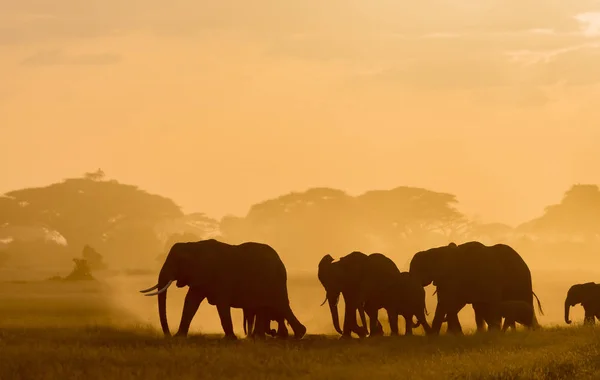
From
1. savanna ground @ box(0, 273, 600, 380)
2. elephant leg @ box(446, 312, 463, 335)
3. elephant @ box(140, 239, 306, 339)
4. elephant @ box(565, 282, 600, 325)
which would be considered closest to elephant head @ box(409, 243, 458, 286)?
elephant leg @ box(446, 312, 463, 335)

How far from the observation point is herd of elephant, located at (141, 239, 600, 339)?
28469 millimetres

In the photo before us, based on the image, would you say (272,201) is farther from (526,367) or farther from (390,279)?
(526,367)

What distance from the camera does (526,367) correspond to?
2150 centimetres

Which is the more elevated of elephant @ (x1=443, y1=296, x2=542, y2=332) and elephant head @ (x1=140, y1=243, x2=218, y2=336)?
elephant head @ (x1=140, y1=243, x2=218, y2=336)

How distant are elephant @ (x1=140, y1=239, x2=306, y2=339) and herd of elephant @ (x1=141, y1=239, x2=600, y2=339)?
1.0 inches

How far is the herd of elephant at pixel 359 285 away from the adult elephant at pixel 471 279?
29 mm

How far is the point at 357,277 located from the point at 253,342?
19.3ft

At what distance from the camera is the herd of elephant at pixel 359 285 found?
2847cm

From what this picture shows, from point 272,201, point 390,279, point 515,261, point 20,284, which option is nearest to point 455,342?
point 390,279

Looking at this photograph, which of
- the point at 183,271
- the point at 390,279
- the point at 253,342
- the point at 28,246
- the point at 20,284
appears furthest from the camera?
the point at 28,246

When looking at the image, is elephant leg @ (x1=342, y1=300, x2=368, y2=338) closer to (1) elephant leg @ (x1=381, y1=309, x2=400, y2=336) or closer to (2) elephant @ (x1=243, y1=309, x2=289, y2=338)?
(1) elephant leg @ (x1=381, y1=309, x2=400, y2=336)

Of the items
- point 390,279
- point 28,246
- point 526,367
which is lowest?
point 526,367

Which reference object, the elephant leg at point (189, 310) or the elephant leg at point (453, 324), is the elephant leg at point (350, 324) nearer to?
the elephant leg at point (453, 324)

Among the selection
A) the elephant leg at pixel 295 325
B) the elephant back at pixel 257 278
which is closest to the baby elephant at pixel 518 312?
the elephant leg at pixel 295 325
